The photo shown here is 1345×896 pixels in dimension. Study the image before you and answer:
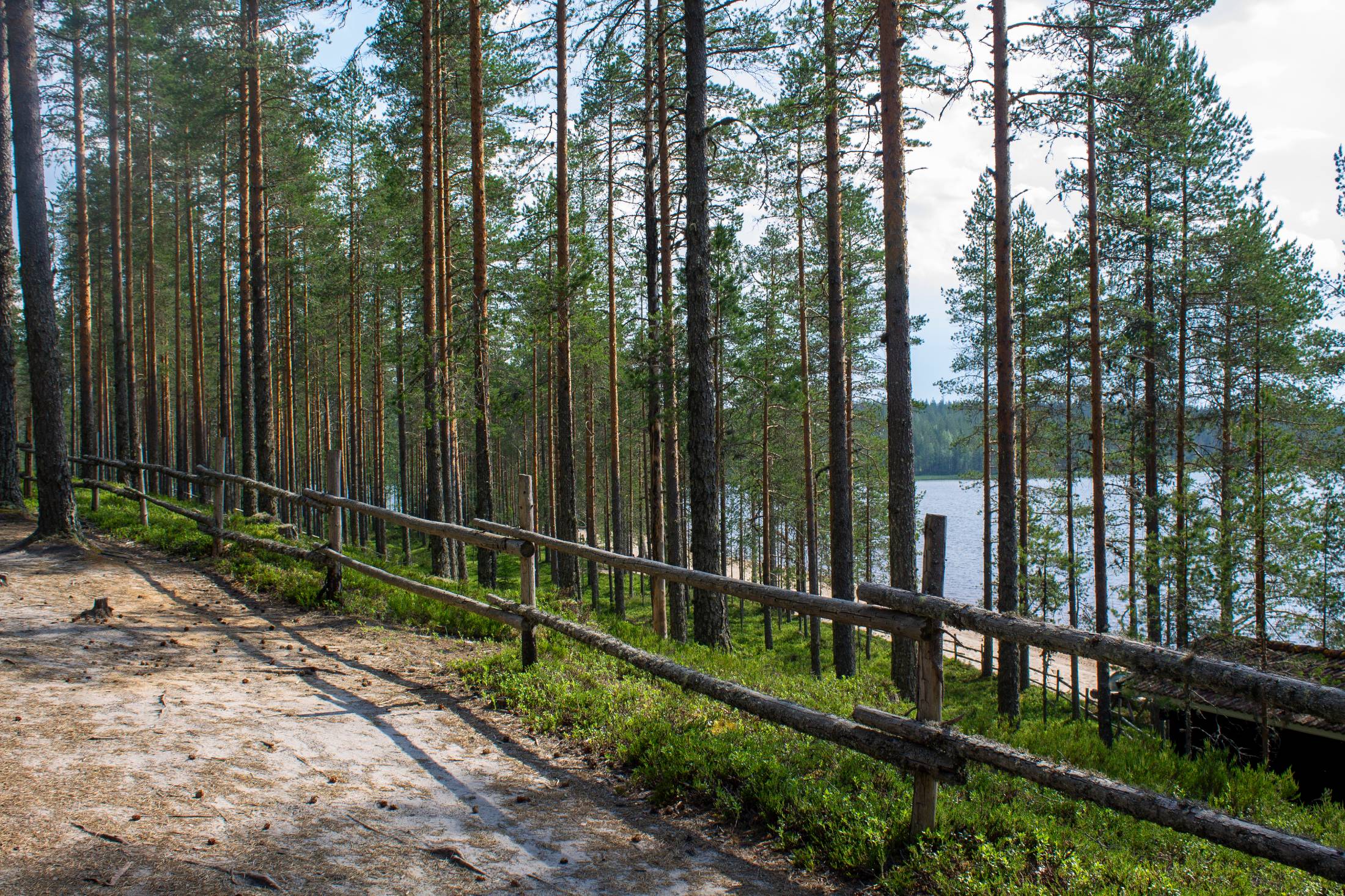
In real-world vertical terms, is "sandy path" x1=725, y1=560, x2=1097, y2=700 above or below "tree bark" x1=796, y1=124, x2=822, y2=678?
below

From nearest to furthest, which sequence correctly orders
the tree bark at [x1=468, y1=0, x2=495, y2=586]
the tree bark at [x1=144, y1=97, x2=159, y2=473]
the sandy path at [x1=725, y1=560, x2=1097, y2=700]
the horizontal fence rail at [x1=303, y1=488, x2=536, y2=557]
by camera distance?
the horizontal fence rail at [x1=303, y1=488, x2=536, y2=557] < the tree bark at [x1=468, y1=0, x2=495, y2=586] < the tree bark at [x1=144, y1=97, x2=159, y2=473] < the sandy path at [x1=725, y1=560, x2=1097, y2=700]

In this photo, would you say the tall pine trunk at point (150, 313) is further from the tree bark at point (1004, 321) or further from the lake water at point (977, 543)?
the tree bark at point (1004, 321)

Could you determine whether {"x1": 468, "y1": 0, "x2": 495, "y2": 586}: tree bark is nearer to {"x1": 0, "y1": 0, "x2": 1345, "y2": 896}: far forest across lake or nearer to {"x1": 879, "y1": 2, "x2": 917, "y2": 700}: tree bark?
{"x1": 0, "y1": 0, "x2": 1345, "y2": 896}: far forest across lake

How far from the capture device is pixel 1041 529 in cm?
1698

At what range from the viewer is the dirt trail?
3.54 m

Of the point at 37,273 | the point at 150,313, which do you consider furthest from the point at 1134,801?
the point at 150,313

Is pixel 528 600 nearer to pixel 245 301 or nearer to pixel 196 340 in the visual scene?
pixel 245 301

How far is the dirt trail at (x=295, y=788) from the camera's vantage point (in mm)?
3545

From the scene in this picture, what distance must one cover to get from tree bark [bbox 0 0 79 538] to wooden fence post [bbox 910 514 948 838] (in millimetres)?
11878

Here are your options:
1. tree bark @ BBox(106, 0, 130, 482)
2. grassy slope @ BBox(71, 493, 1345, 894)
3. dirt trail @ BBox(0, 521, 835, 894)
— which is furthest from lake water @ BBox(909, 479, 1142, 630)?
tree bark @ BBox(106, 0, 130, 482)

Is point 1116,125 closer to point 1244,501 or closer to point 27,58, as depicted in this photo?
point 1244,501

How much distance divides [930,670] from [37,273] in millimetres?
12758

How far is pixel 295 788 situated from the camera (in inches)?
172

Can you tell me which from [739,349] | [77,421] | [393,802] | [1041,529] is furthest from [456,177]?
[77,421]
